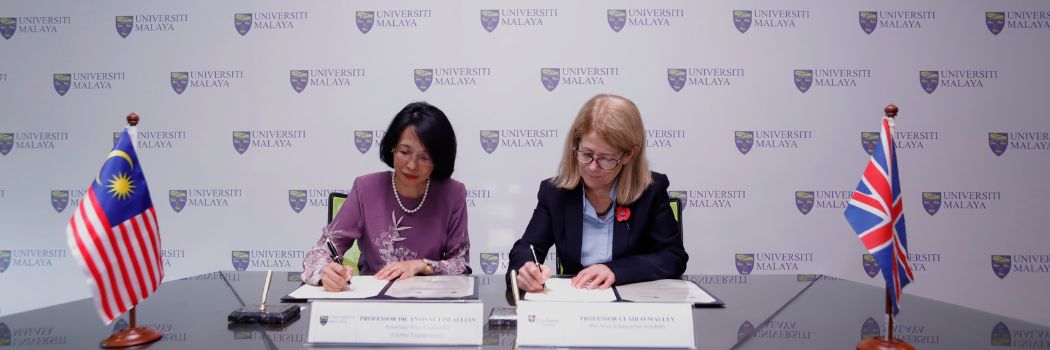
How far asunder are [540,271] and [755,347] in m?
0.68

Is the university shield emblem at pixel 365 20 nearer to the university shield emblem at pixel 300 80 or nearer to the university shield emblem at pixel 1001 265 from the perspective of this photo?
the university shield emblem at pixel 300 80

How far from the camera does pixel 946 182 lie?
3.68 metres

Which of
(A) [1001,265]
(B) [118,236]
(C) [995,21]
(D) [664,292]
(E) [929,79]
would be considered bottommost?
(A) [1001,265]

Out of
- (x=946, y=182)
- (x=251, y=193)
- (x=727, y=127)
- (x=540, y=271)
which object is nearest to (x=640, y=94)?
(x=727, y=127)

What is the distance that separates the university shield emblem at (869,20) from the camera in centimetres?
363

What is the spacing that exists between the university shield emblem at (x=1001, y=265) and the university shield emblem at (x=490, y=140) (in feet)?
10.4

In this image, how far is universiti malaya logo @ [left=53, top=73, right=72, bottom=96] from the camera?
3846mm

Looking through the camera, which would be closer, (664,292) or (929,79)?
(664,292)

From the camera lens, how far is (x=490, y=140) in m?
3.71

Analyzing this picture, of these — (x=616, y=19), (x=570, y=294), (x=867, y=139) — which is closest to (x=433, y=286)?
(x=570, y=294)

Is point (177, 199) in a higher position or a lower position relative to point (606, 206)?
lower

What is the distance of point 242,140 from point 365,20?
3.58 feet

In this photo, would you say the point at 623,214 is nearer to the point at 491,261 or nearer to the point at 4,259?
the point at 491,261

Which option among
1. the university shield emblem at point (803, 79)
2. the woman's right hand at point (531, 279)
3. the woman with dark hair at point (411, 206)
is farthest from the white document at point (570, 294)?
the university shield emblem at point (803, 79)
